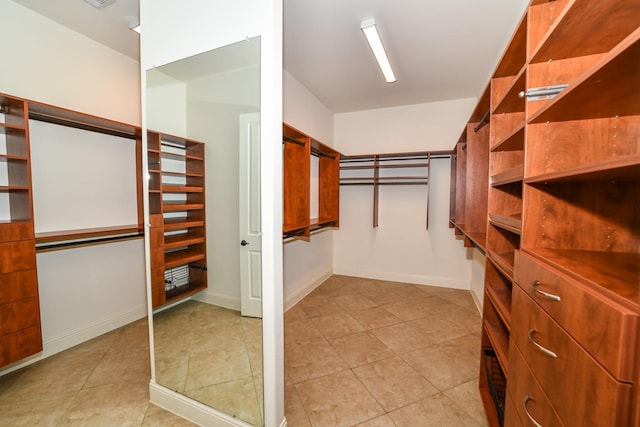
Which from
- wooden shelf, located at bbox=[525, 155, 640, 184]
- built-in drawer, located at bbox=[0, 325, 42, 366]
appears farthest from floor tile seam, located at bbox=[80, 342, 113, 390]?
wooden shelf, located at bbox=[525, 155, 640, 184]

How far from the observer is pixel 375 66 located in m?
3.15

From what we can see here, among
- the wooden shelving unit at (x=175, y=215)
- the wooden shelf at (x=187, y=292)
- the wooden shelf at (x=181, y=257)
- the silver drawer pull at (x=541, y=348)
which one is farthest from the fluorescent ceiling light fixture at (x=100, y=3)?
the silver drawer pull at (x=541, y=348)

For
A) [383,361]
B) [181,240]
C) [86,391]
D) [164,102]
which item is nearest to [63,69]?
[164,102]

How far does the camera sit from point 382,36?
8.42 feet

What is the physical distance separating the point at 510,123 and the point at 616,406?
5.66 ft

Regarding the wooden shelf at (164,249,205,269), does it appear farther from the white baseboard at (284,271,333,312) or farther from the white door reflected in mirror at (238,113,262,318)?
the white baseboard at (284,271,333,312)

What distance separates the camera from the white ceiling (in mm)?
2156

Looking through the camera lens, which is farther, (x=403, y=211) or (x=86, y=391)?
(x=403, y=211)

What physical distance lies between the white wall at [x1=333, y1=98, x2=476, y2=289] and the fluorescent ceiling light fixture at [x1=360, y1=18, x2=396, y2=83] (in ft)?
4.31

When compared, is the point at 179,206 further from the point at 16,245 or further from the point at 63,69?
the point at 63,69

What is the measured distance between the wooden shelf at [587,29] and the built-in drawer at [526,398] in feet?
4.35

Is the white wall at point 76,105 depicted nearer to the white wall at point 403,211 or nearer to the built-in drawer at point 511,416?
the white wall at point 403,211

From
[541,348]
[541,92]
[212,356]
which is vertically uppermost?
[541,92]

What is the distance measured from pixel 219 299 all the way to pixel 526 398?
5.97ft
